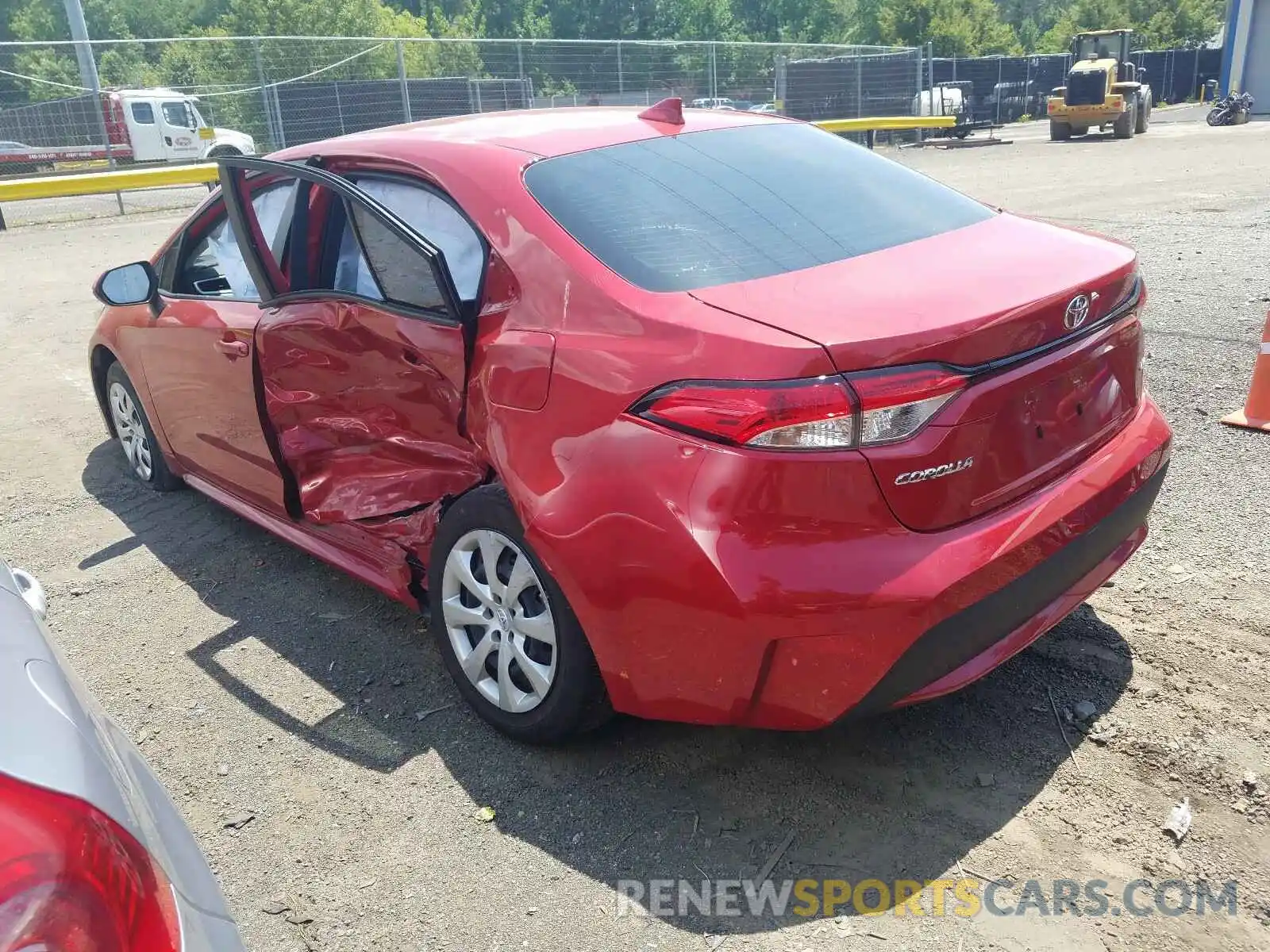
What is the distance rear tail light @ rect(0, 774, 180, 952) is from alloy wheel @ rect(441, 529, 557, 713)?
1.40 meters

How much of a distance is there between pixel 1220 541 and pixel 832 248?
81.6 inches

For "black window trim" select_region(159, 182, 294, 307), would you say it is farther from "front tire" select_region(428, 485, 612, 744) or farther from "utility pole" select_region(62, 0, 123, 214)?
"utility pole" select_region(62, 0, 123, 214)

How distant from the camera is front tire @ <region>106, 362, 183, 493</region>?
15.9 ft

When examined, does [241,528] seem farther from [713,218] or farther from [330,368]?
[713,218]

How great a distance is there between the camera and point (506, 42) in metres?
21.4

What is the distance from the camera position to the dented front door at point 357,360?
9.66ft

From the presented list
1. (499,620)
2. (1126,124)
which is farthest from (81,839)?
(1126,124)

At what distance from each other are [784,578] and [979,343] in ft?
2.19

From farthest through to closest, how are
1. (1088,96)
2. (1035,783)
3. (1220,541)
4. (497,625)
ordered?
1. (1088,96)
2. (1220,541)
3. (497,625)
4. (1035,783)

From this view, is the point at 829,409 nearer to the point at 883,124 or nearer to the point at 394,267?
the point at 394,267

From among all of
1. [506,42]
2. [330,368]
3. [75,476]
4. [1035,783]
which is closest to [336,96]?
[506,42]

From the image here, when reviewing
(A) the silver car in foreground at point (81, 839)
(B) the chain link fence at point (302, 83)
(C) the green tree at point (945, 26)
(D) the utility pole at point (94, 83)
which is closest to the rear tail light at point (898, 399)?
(A) the silver car in foreground at point (81, 839)

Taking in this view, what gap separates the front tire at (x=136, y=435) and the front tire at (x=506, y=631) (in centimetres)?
244

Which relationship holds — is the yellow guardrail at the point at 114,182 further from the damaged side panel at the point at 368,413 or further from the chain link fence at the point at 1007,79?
the chain link fence at the point at 1007,79
